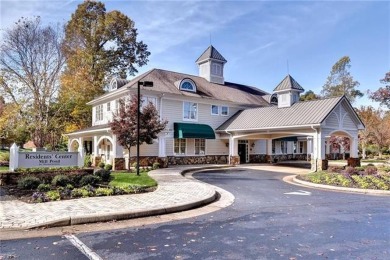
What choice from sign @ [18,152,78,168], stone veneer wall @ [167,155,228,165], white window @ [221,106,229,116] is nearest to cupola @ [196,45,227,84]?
white window @ [221,106,229,116]

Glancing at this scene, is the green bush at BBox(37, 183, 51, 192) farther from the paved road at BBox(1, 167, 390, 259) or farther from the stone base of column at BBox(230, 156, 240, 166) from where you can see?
the stone base of column at BBox(230, 156, 240, 166)

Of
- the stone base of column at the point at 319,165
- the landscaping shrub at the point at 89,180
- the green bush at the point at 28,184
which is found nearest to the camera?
the green bush at the point at 28,184

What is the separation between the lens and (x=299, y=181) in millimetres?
15906

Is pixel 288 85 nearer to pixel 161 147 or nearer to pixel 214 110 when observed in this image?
pixel 214 110

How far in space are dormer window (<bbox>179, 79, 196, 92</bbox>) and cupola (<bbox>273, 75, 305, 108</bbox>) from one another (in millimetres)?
7346

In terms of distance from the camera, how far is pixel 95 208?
27.4 ft

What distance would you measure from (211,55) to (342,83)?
36.7m

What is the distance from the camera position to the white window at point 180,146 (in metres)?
27.2

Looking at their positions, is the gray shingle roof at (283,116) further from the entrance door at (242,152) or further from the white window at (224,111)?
the entrance door at (242,152)

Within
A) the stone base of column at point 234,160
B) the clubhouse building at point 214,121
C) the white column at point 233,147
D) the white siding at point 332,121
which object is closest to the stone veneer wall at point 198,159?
the clubhouse building at point 214,121

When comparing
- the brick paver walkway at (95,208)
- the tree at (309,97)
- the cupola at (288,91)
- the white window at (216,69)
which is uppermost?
the tree at (309,97)

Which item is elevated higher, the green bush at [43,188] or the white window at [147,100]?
the white window at [147,100]

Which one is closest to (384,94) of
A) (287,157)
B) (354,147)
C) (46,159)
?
(354,147)

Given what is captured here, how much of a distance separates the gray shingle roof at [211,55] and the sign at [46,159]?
22415 mm
